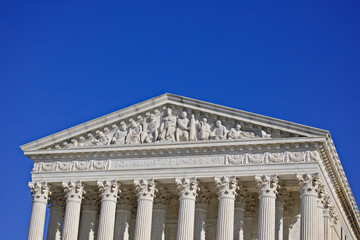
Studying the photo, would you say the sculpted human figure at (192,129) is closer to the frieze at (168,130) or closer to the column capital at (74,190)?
the frieze at (168,130)

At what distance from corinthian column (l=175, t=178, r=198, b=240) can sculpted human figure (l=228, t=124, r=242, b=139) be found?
13.9ft

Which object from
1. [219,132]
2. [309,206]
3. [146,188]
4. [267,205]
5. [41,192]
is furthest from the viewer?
[41,192]

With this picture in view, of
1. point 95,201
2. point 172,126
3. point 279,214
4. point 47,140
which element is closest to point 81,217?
point 95,201

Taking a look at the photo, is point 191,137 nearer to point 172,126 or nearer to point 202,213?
point 172,126

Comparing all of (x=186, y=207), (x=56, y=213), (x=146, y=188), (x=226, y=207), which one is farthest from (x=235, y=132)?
(x=56, y=213)

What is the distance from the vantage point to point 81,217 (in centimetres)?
6156

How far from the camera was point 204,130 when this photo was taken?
5606 cm

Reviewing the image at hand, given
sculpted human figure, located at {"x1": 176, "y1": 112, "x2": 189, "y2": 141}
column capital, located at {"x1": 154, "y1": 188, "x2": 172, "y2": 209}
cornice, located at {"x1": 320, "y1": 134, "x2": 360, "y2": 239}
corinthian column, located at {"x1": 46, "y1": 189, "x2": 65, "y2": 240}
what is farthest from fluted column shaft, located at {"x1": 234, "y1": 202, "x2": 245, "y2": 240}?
corinthian column, located at {"x1": 46, "y1": 189, "x2": 65, "y2": 240}

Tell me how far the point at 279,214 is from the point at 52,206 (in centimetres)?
1857

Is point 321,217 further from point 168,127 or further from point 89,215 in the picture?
point 89,215

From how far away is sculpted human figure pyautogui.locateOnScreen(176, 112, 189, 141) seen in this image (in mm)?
56312

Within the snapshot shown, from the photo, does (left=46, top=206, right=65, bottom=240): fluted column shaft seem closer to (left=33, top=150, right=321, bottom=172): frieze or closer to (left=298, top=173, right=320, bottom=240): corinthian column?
(left=33, top=150, right=321, bottom=172): frieze

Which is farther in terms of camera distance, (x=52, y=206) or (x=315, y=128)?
(x=52, y=206)

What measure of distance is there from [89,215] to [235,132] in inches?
575
